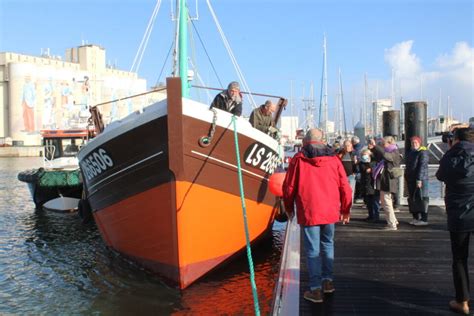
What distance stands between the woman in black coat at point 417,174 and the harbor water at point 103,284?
9.17ft

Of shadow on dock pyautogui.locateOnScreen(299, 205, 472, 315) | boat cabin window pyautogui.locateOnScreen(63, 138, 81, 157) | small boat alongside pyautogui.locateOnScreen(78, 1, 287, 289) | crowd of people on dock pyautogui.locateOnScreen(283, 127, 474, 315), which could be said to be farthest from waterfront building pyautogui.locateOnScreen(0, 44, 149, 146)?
crowd of people on dock pyautogui.locateOnScreen(283, 127, 474, 315)

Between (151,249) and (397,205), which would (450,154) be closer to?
(151,249)

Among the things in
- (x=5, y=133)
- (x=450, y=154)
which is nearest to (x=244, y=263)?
(x=450, y=154)

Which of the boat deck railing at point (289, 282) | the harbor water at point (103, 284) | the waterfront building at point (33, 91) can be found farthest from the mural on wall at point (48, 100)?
the boat deck railing at point (289, 282)

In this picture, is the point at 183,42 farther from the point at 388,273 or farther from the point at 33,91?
the point at 33,91

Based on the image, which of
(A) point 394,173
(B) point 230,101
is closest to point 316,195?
(B) point 230,101

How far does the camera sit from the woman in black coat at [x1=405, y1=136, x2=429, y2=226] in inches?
311

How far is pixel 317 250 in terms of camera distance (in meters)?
4.73

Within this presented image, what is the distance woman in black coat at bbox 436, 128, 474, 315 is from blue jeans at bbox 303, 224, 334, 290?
115 centimetres

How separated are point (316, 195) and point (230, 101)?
365cm

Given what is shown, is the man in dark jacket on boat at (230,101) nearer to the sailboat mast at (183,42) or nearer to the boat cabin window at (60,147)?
the sailboat mast at (183,42)

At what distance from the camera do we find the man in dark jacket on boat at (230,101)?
25.9 ft

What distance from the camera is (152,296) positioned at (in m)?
7.14

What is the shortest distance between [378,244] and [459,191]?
3.32 metres
